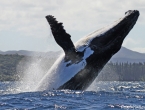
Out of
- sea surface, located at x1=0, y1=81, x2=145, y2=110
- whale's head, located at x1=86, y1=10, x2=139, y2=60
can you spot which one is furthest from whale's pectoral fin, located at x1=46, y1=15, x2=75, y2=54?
sea surface, located at x1=0, y1=81, x2=145, y2=110

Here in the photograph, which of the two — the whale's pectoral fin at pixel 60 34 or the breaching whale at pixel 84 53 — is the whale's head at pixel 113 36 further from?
the whale's pectoral fin at pixel 60 34

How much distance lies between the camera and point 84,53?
46.7 feet

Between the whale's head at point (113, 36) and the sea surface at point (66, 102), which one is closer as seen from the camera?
the sea surface at point (66, 102)

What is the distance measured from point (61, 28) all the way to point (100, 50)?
1.81 m

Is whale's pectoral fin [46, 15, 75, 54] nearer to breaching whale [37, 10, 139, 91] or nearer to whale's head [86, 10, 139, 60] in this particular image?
breaching whale [37, 10, 139, 91]

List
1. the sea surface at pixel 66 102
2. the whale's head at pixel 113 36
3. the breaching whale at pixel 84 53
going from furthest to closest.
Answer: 1. the whale's head at pixel 113 36
2. the breaching whale at pixel 84 53
3. the sea surface at pixel 66 102

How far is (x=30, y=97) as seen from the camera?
13008 mm

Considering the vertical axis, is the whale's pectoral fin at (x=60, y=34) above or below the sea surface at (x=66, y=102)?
above

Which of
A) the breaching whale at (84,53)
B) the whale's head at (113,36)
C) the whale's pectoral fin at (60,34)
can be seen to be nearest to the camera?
the whale's pectoral fin at (60,34)

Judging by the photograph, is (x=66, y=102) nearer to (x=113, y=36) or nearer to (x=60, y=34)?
(x=60, y=34)

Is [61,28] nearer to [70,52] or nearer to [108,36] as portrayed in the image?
[70,52]

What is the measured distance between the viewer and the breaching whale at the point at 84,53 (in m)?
13.7

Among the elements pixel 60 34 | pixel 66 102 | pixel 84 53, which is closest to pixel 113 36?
pixel 84 53

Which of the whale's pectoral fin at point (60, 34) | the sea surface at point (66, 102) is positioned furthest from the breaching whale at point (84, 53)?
the sea surface at point (66, 102)
